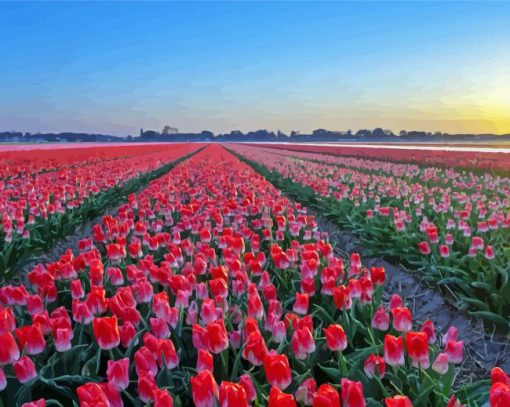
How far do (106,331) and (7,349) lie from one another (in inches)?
14.8

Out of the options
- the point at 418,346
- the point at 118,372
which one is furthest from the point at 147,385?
the point at 418,346

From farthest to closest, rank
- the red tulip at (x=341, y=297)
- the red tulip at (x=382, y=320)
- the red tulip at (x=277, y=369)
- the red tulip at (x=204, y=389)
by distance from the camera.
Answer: the red tulip at (x=341, y=297), the red tulip at (x=382, y=320), the red tulip at (x=277, y=369), the red tulip at (x=204, y=389)

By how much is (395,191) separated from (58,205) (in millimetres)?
4955

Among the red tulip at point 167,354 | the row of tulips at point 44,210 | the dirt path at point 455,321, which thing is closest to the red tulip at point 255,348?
the red tulip at point 167,354

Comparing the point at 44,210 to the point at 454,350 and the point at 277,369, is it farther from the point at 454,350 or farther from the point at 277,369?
the point at 454,350

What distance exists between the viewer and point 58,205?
664cm

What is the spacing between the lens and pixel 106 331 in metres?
2.14

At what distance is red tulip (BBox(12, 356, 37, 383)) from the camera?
200 centimetres

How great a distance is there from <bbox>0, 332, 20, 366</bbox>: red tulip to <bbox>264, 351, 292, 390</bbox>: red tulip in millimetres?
1011

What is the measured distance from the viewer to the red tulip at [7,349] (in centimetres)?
206

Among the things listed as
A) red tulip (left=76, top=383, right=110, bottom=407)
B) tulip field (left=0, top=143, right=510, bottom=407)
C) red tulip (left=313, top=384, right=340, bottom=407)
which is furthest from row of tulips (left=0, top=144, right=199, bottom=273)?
red tulip (left=313, top=384, right=340, bottom=407)

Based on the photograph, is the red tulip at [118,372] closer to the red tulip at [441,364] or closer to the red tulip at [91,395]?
the red tulip at [91,395]

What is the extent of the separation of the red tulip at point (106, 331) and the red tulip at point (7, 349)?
1.01 ft

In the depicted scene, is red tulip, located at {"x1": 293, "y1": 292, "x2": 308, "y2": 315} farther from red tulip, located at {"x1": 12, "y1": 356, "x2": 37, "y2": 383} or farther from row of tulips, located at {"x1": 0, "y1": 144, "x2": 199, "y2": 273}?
row of tulips, located at {"x1": 0, "y1": 144, "x2": 199, "y2": 273}
